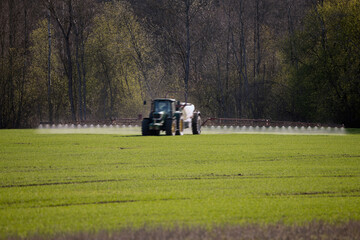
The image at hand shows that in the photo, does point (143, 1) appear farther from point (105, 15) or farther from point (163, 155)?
point (163, 155)

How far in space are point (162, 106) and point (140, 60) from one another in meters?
29.6

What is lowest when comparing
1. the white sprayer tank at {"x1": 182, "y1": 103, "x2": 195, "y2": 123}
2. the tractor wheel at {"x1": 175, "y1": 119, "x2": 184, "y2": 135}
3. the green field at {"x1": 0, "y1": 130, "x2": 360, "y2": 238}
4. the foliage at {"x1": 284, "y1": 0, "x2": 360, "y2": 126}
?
the green field at {"x1": 0, "y1": 130, "x2": 360, "y2": 238}

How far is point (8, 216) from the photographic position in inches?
337

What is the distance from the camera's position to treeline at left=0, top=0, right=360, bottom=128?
59.2 metres

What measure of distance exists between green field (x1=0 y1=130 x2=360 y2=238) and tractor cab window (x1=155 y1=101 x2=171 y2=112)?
16.0 m

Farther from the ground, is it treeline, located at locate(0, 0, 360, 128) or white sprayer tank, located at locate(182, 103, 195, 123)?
treeline, located at locate(0, 0, 360, 128)

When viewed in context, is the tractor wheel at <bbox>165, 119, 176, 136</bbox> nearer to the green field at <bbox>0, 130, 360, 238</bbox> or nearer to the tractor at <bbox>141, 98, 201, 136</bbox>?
the tractor at <bbox>141, 98, 201, 136</bbox>

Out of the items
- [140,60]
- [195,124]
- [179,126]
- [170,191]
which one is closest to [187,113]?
[195,124]

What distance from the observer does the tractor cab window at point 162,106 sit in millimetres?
34625

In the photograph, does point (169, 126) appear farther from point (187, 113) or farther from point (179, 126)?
point (187, 113)

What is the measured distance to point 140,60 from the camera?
209ft

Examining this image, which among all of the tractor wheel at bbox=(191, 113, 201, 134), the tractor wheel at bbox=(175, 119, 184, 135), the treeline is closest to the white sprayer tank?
the tractor wheel at bbox=(191, 113, 201, 134)

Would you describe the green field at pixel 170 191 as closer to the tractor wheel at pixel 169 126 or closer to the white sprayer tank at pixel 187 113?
the tractor wheel at pixel 169 126

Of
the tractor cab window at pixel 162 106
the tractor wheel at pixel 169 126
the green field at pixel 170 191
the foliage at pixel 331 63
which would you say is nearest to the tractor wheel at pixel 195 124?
the tractor cab window at pixel 162 106
